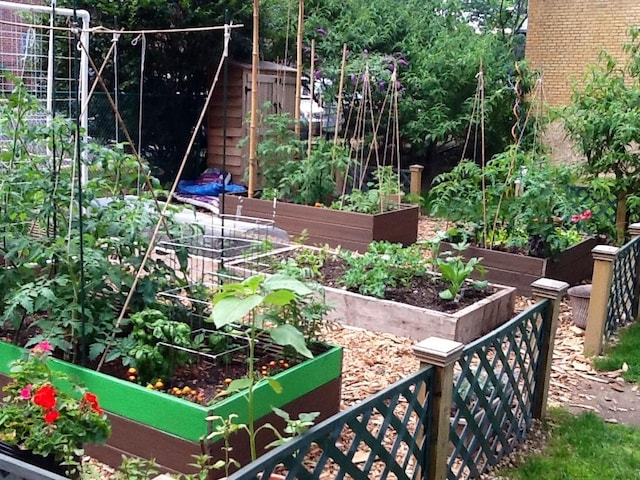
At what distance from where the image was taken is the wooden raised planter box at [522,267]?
6.29m

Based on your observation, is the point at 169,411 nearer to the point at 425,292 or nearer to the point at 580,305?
the point at 425,292

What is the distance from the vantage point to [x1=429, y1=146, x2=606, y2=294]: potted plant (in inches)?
252

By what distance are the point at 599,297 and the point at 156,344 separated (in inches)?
128

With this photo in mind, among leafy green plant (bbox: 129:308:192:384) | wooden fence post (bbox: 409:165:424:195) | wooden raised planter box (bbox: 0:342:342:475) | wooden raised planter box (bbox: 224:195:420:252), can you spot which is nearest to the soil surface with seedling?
wooden raised planter box (bbox: 224:195:420:252)

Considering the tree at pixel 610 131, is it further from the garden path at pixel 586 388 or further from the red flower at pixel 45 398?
the red flower at pixel 45 398

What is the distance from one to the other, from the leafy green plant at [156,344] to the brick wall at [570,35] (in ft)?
42.2

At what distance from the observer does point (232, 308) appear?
224cm

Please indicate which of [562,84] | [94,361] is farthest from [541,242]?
[562,84]

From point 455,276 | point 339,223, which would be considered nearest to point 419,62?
point 339,223

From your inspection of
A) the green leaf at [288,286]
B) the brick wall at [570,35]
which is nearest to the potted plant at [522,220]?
the green leaf at [288,286]

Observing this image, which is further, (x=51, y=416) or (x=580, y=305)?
(x=580, y=305)

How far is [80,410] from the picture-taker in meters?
2.55

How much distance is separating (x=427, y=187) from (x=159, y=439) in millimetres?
11631

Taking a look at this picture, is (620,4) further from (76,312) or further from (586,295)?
(76,312)
